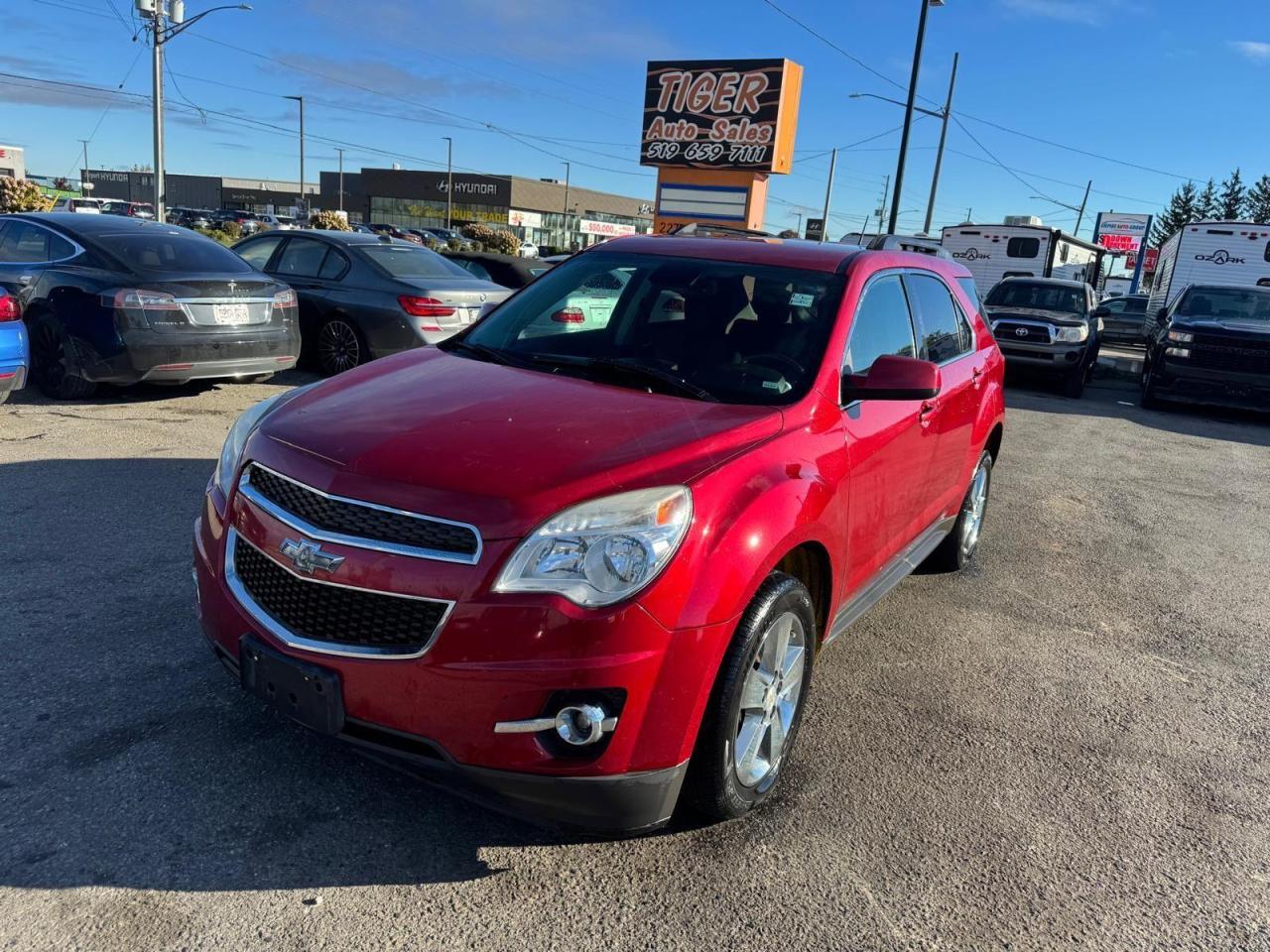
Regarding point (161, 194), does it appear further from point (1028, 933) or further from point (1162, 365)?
point (1028, 933)

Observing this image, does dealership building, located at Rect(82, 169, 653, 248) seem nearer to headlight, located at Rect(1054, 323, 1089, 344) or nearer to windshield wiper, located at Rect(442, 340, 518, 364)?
headlight, located at Rect(1054, 323, 1089, 344)

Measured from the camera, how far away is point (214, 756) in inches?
114

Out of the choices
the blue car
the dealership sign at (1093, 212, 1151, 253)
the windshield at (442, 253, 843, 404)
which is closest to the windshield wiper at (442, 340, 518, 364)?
the windshield at (442, 253, 843, 404)

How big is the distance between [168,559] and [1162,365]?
12624 mm

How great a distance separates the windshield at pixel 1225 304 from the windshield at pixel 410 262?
10560 millimetres

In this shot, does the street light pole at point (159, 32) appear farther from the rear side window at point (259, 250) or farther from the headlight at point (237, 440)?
the headlight at point (237, 440)

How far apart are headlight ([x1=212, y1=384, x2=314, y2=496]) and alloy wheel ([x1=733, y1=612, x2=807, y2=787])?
169 cm

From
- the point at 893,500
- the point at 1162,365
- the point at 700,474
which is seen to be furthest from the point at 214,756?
the point at 1162,365

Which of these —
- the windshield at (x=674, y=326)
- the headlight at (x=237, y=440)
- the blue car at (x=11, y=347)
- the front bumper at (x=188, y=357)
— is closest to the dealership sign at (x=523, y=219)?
the front bumper at (x=188, y=357)

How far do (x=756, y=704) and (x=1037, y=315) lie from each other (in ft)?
42.9

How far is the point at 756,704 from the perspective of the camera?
8.93 ft

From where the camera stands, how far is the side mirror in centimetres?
320

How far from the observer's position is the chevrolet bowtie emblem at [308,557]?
238 centimetres

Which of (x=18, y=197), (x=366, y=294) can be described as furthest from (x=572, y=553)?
(x=18, y=197)
